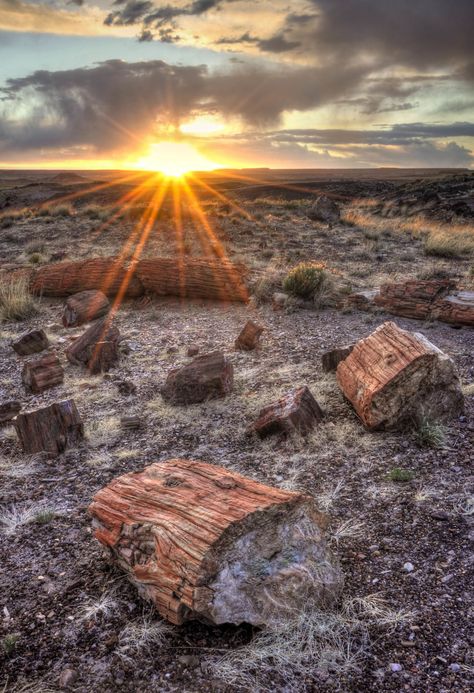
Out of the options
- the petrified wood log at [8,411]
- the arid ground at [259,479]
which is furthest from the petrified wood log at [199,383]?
the petrified wood log at [8,411]

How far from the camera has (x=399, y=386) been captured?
16.7 ft

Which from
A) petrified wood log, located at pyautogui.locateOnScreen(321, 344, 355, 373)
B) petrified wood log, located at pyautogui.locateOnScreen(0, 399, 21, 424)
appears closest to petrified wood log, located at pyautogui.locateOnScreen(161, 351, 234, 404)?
petrified wood log, located at pyautogui.locateOnScreen(321, 344, 355, 373)

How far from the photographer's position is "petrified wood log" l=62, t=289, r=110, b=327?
9859mm

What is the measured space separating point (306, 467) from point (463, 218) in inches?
933

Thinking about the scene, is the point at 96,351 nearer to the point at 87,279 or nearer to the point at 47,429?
the point at 47,429

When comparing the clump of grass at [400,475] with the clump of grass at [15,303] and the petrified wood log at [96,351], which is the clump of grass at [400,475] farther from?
the clump of grass at [15,303]

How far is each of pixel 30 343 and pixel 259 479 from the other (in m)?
5.51

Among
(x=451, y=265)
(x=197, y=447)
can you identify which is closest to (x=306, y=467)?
(x=197, y=447)

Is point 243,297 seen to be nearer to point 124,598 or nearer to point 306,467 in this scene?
point 306,467

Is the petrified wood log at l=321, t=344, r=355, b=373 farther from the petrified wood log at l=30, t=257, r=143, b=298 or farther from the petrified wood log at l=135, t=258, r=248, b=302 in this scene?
the petrified wood log at l=30, t=257, r=143, b=298

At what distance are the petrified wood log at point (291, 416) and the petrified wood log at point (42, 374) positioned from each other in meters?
3.34

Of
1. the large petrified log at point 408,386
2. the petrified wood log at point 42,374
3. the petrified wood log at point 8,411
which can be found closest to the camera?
the large petrified log at point 408,386

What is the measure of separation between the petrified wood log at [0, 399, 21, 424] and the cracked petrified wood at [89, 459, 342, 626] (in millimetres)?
3242

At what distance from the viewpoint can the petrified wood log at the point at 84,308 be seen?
32.3 ft
